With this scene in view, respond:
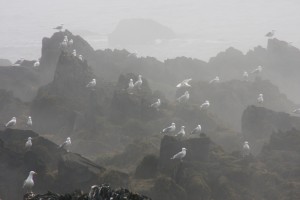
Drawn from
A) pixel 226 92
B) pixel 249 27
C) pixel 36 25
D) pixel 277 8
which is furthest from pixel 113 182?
pixel 277 8

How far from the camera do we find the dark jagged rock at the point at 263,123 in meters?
34.1

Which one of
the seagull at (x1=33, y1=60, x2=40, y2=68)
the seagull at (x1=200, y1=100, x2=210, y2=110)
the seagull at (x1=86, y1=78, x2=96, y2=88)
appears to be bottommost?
the seagull at (x1=200, y1=100, x2=210, y2=110)

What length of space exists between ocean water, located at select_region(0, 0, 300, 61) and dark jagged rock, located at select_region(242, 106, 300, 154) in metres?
71.1

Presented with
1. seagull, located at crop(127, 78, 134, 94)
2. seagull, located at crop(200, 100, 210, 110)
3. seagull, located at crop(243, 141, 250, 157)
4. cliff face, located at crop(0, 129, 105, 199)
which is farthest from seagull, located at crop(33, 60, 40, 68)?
seagull, located at crop(243, 141, 250, 157)

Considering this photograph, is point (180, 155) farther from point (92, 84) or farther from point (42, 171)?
point (92, 84)

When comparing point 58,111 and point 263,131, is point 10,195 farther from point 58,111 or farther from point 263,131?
point 263,131

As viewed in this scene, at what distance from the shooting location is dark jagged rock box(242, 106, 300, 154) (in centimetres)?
3409

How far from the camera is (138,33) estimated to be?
123562mm

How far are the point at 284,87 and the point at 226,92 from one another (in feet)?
58.0

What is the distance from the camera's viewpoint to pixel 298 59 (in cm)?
5769

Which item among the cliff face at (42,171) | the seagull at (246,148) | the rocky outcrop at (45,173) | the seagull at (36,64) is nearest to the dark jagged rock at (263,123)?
the seagull at (246,148)

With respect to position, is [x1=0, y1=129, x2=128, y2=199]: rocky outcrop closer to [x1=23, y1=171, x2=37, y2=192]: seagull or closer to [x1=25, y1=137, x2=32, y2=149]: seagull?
[x1=25, y1=137, x2=32, y2=149]: seagull

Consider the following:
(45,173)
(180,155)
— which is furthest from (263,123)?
(45,173)

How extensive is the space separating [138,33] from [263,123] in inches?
3615
